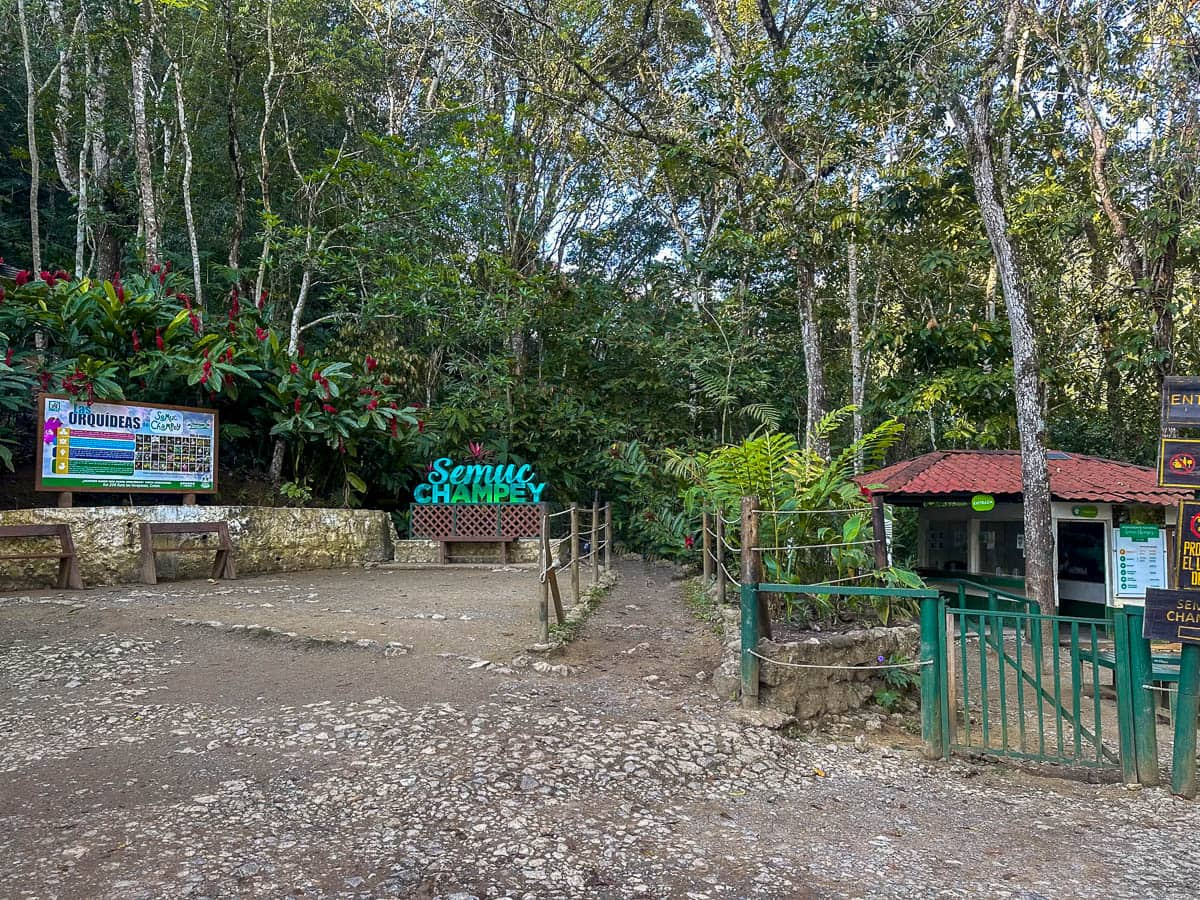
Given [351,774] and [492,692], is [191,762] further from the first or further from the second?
[492,692]

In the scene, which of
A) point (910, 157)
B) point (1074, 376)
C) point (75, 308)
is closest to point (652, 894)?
point (910, 157)

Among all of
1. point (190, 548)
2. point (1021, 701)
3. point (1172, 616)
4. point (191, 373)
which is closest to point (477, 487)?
point (190, 548)

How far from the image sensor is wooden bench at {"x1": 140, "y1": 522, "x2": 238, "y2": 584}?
9.63 metres

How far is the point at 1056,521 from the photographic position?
1071 cm

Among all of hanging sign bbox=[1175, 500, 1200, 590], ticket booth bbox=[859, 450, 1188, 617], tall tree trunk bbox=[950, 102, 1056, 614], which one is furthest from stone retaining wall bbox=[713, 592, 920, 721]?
ticket booth bbox=[859, 450, 1188, 617]

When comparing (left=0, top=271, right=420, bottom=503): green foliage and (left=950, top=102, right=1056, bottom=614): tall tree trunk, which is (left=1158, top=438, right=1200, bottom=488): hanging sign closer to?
(left=950, top=102, right=1056, bottom=614): tall tree trunk

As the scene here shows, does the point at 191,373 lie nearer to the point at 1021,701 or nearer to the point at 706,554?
the point at 706,554

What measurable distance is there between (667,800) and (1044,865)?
1.73m

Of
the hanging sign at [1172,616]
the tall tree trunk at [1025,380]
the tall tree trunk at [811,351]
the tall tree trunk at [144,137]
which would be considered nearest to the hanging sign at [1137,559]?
the tall tree trunk at [1025,380]

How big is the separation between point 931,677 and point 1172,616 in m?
1.37

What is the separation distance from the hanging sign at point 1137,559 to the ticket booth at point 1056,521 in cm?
1

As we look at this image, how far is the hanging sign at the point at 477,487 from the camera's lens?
1317cm

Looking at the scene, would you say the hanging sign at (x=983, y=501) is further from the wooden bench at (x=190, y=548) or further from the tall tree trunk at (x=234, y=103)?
the tall tree trunk at (x=234, y=103)

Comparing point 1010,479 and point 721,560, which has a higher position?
point 1010,479
